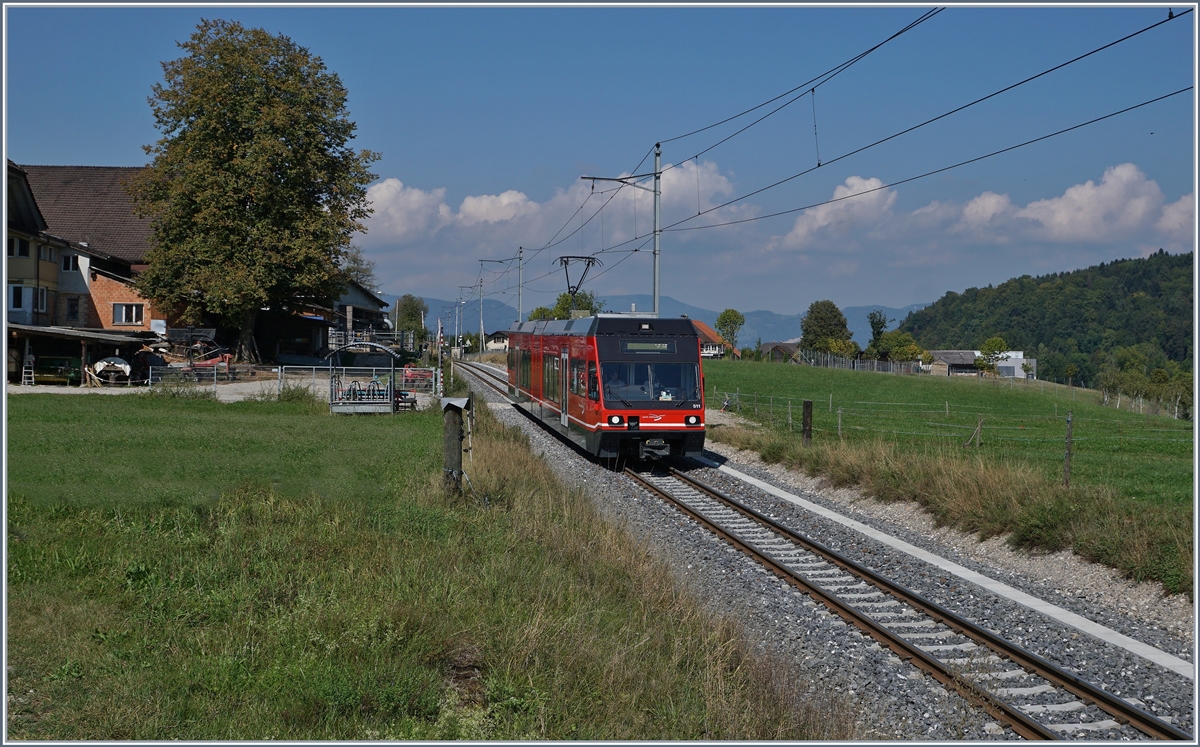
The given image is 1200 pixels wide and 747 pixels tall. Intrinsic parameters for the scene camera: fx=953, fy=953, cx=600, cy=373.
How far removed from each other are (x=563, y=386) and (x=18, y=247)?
112ft

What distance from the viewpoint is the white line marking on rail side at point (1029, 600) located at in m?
8.81

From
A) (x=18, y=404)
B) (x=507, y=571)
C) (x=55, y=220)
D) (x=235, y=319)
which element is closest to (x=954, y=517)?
(x=507, y=571)

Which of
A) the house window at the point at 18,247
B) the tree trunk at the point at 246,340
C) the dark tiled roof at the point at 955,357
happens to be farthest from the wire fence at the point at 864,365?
the house window at the point at 18,247

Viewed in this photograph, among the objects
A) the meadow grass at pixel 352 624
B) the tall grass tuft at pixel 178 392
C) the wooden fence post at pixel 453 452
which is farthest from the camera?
the tall grass tuft at pixel 178 392

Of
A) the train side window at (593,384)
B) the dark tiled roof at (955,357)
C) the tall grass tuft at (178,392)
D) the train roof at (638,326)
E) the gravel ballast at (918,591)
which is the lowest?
the gravel ballast at (918,591)

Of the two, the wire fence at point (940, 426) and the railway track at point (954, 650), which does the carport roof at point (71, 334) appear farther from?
the railway track at point (954, 650)

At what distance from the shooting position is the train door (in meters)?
23.8

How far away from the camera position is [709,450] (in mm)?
25547

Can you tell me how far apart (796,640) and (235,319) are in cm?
4629

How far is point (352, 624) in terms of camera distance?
24.7 ft

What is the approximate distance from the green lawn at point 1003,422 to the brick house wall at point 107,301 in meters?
32.3

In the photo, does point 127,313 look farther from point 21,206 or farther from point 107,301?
point 21,206

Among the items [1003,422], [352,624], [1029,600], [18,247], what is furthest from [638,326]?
[18,247]

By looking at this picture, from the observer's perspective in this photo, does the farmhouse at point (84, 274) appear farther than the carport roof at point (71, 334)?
Yes
